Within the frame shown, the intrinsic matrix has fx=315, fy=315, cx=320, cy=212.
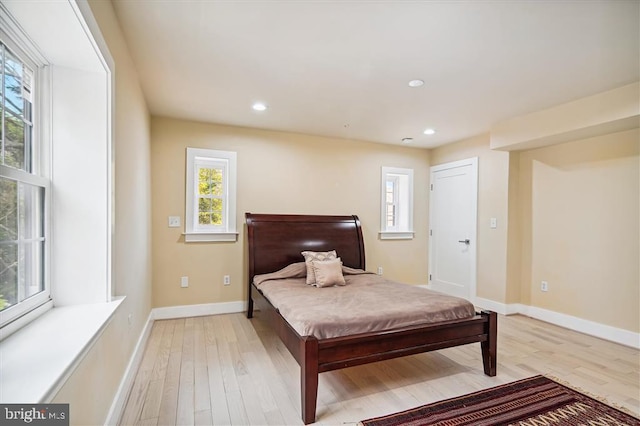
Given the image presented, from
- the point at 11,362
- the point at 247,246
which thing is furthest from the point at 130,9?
the point at 247,246

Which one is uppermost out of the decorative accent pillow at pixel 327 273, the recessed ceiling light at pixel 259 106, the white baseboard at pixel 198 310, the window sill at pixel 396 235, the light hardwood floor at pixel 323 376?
the recessed ceiling light at pixel 259 106

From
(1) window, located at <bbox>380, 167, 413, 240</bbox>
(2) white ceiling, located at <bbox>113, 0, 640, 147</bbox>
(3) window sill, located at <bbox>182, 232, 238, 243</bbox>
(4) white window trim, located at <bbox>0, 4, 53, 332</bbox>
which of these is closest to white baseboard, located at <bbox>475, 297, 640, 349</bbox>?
(1) window, located at <bbox>380, 167, 413, 240</bbox>

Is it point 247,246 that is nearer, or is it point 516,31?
point 516,31

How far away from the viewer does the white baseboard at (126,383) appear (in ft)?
5.96

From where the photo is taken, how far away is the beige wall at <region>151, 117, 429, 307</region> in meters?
3.88

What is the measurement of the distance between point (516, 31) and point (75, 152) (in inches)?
108

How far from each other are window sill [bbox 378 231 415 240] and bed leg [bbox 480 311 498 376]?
2.53 m

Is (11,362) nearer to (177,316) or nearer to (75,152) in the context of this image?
(75,152)

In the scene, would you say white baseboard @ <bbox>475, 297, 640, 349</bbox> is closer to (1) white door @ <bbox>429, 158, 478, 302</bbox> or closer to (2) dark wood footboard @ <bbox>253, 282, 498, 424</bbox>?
(1) white door @ <bbox>429, 158, 478, 302</bbox>

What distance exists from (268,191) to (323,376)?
2554mm

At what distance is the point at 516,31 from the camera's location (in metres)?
2.04

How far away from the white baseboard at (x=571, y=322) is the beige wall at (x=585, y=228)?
6 centimetres
